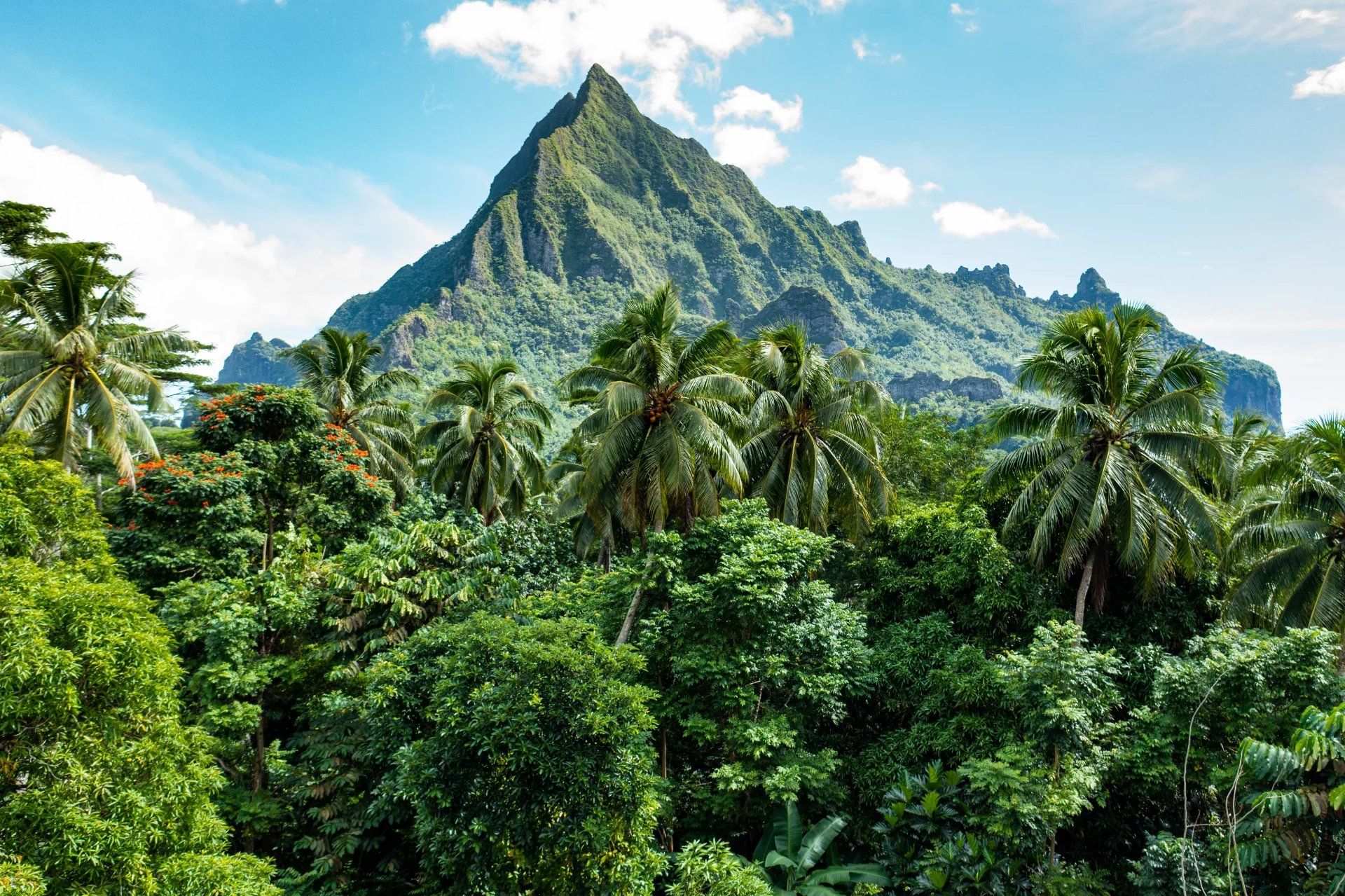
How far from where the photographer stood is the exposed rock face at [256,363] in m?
133

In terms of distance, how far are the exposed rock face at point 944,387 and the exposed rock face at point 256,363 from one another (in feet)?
373

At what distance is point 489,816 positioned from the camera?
8172 millimetres

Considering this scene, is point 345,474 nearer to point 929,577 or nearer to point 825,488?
point 825,488

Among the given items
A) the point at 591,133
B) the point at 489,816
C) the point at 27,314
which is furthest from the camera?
the point at 591,133

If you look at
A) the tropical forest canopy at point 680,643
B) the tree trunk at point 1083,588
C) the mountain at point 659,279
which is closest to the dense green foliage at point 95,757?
the tropical forest canopy at point 680,643

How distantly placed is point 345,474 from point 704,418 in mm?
8604

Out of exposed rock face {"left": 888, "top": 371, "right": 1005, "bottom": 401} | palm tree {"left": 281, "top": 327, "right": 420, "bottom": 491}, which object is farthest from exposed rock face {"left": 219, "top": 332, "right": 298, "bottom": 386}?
palm tree {"left": 281, "top": 327, "right": 420, "bottom": 491}

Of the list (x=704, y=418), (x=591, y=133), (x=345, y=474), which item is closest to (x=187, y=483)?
(x=345, y=474)

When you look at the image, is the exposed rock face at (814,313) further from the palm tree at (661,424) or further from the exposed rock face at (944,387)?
the palm tree at (661,424)

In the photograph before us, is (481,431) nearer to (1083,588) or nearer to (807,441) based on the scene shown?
(807,441)

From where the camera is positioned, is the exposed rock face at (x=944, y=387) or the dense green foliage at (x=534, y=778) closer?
the dense green foliage at (x=534, y=778)

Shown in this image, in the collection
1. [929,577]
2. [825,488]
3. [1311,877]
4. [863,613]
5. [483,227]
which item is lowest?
[1311,877]

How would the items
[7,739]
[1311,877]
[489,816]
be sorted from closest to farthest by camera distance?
[7,739] < [1311,877] < [489,816]

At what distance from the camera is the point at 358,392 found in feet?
72.3
